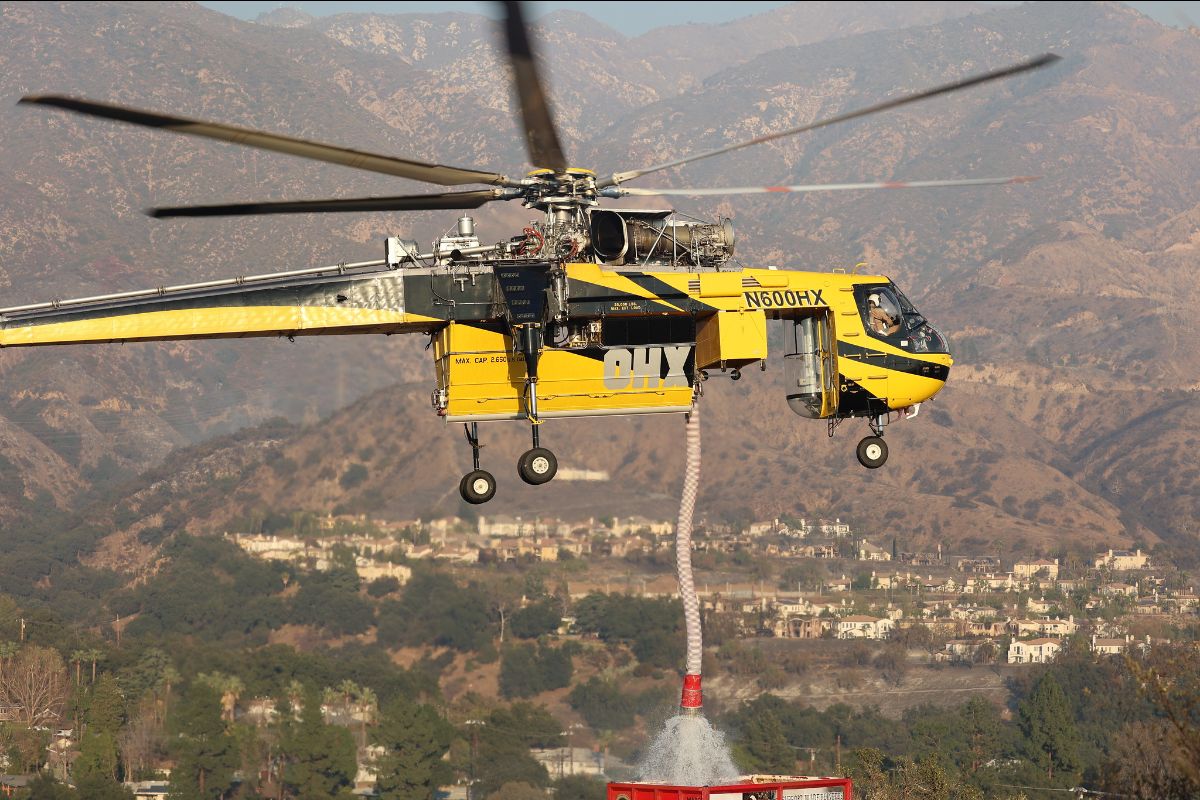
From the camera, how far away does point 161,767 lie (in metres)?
196

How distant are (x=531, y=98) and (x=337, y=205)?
4399 millimetres

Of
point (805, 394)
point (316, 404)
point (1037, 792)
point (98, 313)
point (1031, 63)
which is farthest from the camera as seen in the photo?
point (1037, 792)

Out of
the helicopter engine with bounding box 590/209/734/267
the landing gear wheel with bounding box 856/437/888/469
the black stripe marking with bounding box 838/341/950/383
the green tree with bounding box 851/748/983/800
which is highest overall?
the helicopter engine with bounding box 590/209/734/267

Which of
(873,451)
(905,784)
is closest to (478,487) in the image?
(873,451)

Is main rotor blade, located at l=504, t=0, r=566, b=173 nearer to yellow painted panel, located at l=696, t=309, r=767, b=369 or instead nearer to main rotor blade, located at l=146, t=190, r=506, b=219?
main rotor blade, located at l=146, t=190, r=506, b=219

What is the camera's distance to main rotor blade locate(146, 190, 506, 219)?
109 ft

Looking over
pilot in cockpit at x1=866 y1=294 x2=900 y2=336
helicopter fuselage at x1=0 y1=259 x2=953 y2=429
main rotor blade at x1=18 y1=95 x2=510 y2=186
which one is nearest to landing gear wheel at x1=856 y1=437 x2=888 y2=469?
pilot in cockpit at x1=866 y1=294 x2=900 y2=336

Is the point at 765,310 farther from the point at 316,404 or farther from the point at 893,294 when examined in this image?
the point at 316,404

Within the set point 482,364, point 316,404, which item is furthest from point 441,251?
point 316,404

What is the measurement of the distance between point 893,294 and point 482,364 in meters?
9.92

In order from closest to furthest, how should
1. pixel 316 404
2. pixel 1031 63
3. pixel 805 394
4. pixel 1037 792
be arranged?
pixel 1031 63 → pixel 805 394 → pixel 316 404 → pixel 1037 792

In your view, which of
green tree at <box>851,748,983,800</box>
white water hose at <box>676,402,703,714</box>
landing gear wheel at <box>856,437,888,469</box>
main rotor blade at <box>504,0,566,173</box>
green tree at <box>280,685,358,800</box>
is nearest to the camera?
main rotor blade at <box>504,0,566,173</box>

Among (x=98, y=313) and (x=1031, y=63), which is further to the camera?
(x=98, y=313)

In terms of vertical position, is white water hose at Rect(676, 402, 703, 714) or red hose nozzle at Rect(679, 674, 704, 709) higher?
white water hose at Rect(676, 402, 703, 714)
